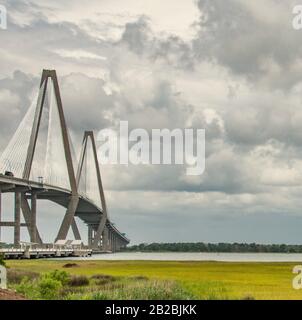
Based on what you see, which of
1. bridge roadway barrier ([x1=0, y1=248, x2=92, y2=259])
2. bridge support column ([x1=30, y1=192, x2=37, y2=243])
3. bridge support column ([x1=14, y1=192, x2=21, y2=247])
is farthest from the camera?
bridge support column ([x1=30, y1=192, x2=37, y2=243])

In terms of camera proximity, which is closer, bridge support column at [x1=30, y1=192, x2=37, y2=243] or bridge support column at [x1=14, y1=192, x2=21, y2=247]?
bridge support column at [x1=14, y1=192, x2=21, y2=247]

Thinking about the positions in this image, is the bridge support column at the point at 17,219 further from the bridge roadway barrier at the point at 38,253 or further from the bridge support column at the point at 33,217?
the bridge support column at the point at 33,217

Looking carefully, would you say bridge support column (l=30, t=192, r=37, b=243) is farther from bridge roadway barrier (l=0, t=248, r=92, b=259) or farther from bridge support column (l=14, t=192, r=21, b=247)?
bridge support column (l=14, t=192, r=21, b=247)

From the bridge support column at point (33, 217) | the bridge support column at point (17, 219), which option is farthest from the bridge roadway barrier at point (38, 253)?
the bridge support column at point (33, 217)

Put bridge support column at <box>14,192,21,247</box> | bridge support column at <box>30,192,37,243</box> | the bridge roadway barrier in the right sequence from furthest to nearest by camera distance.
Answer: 1. bridge support column at <box>30,192,37,243</box>
2. bridge support column at <box>14,192,21,247</box>
3. the bridge roadway barrier

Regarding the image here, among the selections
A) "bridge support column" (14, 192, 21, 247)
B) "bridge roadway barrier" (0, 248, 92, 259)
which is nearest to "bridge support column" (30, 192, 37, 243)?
"bridge roadway barrier" (0, 248, 92, 259)

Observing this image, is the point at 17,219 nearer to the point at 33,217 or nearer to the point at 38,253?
the point at 38,253

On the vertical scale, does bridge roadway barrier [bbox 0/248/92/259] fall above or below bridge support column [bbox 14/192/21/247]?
below

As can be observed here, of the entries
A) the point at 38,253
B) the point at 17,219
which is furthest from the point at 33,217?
A: the point at 17,219

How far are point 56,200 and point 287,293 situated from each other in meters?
88.5

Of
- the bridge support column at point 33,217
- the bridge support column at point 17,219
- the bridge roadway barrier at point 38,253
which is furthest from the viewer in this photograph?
the bridge support column at point 33,217

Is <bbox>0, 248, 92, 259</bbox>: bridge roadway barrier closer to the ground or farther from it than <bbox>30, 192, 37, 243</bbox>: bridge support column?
closer to the ground
